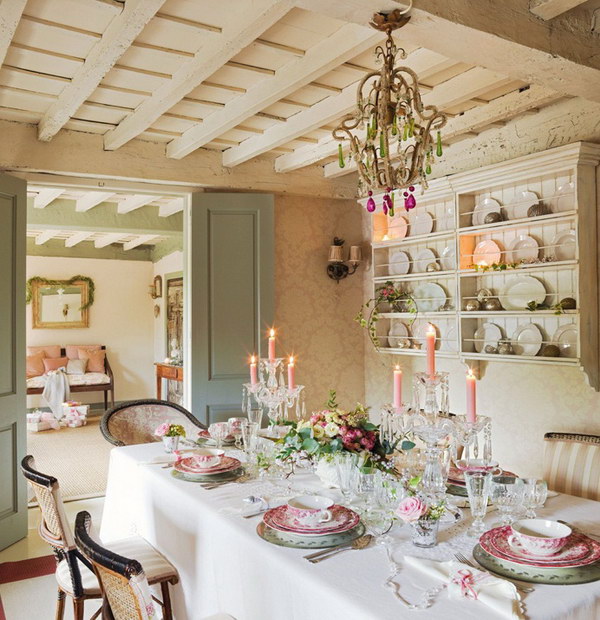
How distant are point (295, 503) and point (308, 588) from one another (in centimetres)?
43

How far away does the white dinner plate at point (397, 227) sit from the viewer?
445cm

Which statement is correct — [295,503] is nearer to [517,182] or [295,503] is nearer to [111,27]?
[111,27]

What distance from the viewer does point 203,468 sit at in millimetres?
2510

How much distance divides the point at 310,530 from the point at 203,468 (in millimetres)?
830

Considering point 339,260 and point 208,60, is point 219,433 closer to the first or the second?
point 208,60

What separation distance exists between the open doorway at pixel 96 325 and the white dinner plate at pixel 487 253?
407 centimetres

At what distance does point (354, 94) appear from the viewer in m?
3.18

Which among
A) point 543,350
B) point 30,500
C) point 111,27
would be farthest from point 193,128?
A: point 30,500

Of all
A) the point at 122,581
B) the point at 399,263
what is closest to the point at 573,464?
the point at 122,581

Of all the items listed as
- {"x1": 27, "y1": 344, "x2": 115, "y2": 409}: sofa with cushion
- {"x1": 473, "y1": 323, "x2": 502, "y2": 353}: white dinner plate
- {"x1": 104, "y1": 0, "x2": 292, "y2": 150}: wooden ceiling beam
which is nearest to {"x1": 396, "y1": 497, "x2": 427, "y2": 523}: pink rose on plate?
{"x1": 104, "y1": 0, "x2": 292, "y2": 150}: wooden ceiling beam

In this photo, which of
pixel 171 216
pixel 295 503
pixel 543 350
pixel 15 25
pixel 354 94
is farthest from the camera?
pixel 171 216

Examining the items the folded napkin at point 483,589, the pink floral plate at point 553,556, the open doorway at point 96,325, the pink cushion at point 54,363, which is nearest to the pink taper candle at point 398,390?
the pink floral plate at point 553,556

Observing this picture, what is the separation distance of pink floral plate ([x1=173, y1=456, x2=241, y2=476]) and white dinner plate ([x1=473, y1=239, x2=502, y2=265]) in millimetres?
1994

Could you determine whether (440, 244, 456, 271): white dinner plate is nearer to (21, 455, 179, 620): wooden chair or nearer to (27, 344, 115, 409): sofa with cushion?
(21, 455, 179, 620): wooden chair
